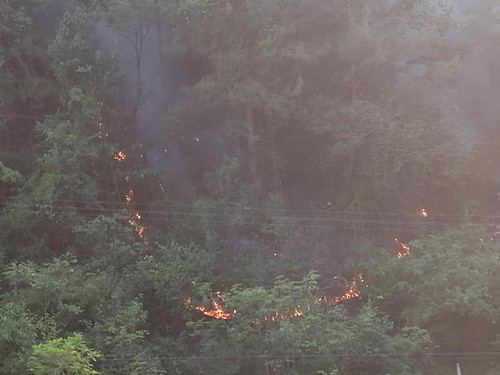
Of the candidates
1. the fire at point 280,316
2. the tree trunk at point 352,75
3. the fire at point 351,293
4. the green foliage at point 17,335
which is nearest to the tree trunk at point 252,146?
the tree trunk at point 352,75

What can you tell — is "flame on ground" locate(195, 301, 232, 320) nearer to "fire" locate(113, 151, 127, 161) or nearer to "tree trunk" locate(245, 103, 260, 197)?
"tree trunk" locate(245, 103, 260, 197)

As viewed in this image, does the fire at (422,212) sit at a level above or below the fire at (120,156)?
below

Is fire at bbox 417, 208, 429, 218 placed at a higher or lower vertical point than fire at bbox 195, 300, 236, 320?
higher

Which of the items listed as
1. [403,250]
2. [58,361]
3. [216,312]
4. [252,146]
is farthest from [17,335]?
[403,250]

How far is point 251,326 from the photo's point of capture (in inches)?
419

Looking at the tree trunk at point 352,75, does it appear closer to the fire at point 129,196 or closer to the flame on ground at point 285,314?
the flame on ground at point 285,314

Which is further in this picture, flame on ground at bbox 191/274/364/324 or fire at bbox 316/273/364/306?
fire at bbox 316/273/364/306

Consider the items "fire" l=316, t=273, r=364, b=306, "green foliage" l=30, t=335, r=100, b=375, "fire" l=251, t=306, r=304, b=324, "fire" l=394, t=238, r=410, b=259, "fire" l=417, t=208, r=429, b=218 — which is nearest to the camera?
"green foliage" l=30, t=335, r=100, b=375

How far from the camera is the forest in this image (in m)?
10.8

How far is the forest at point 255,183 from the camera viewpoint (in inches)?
424

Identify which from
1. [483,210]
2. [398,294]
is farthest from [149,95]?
[483,210]

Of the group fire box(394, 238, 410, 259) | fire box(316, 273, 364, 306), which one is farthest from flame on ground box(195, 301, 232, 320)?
fire box(394, 238, 410, 259)

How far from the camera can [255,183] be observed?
578 inches

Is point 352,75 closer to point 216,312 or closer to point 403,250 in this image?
point 403,250
